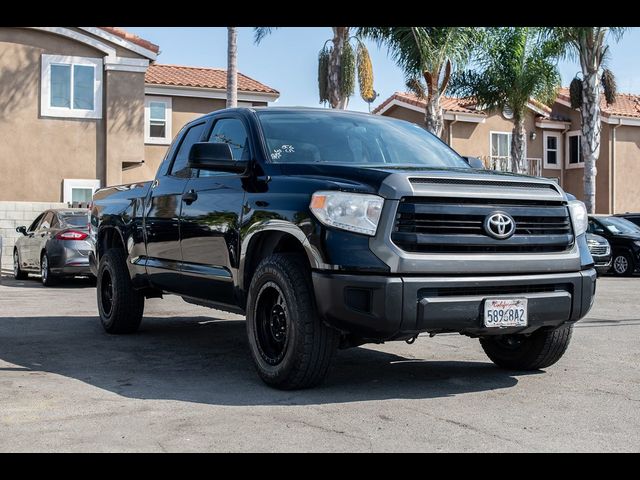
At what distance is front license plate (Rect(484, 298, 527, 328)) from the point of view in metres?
5.61

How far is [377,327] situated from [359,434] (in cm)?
86

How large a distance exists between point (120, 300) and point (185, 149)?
1.72m

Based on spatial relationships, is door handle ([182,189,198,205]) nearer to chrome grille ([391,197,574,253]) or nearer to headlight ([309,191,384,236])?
headlight ([309,191,384,236])

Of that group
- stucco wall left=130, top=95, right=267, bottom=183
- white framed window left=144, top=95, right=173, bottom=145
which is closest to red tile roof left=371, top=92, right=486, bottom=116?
stucco wall left=130, top=95, right=267, bottom=183

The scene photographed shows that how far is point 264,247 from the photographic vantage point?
6.41 meters

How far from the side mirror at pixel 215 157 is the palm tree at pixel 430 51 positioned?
19033mm

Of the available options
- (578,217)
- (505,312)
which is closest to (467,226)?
(505,312)

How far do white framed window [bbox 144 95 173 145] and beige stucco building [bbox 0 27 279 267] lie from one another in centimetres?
299

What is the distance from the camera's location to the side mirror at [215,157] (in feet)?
21.4

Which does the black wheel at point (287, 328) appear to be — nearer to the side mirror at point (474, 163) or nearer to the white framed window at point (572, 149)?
the side mirror at point (474, 163)
